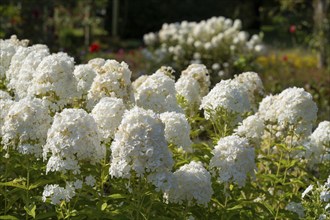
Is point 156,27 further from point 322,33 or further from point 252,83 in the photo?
point 252,83

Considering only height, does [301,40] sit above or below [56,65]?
below

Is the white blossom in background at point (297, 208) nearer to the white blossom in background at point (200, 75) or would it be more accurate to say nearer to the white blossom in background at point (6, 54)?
the white blossom in background at point (200, 75)

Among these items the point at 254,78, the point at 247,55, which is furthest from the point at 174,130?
the point at 247,55

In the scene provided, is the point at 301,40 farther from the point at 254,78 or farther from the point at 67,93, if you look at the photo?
the point at 67,93

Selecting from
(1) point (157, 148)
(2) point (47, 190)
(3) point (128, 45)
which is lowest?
(3) point (128, 45)

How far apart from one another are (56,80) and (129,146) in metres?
0.94

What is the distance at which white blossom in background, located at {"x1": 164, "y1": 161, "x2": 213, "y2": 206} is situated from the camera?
12.1ft

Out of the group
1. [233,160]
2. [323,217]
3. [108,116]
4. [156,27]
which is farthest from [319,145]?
[156,27]

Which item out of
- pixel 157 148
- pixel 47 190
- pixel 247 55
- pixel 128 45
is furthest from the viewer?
pixel 128 45

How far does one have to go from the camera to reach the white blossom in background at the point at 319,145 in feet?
16.0

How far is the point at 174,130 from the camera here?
408 cm

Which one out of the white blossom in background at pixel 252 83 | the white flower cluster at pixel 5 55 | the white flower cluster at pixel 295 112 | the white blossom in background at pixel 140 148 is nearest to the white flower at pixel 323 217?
the white flower cluster at pixel 295 112

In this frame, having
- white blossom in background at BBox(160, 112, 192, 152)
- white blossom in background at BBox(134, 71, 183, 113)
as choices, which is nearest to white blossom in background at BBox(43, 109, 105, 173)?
white blossom in background at BBox(160, 112, 192, 152)

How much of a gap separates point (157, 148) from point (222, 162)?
53 cm
